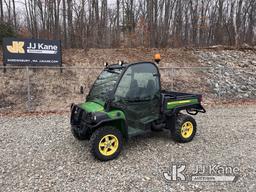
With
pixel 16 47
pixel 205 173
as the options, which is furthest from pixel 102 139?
pixel 16 47

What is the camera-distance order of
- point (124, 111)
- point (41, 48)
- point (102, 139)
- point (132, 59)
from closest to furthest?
1. point (102, 139)
2. point (124, 111)
3. point (41, 48)
4. point (132, 59)

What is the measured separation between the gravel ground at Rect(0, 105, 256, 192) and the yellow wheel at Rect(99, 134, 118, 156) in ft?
0.68

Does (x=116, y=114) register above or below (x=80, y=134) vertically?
above

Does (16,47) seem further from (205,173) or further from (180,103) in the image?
(205,173)

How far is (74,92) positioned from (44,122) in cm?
362

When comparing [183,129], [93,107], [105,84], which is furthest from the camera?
[183,129]

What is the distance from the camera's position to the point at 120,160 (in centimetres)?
420

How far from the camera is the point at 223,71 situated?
13133mm

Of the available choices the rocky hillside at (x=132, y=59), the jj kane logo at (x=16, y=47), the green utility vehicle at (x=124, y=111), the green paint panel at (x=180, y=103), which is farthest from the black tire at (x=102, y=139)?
the jj kane logo at (x=16, y=47)

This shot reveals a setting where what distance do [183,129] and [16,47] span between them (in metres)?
8.93

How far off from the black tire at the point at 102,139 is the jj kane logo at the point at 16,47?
8194 millimetres

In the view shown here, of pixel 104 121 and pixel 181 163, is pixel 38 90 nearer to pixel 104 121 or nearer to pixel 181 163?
pixel 104 121

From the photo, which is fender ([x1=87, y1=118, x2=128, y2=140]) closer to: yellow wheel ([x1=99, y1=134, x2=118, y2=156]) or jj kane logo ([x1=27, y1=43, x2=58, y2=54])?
yellow wheel ([x1=99, y1=134, x2=118, y2=156])

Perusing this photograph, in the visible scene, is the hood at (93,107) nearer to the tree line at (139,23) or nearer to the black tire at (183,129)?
the black tire at (183,129)
